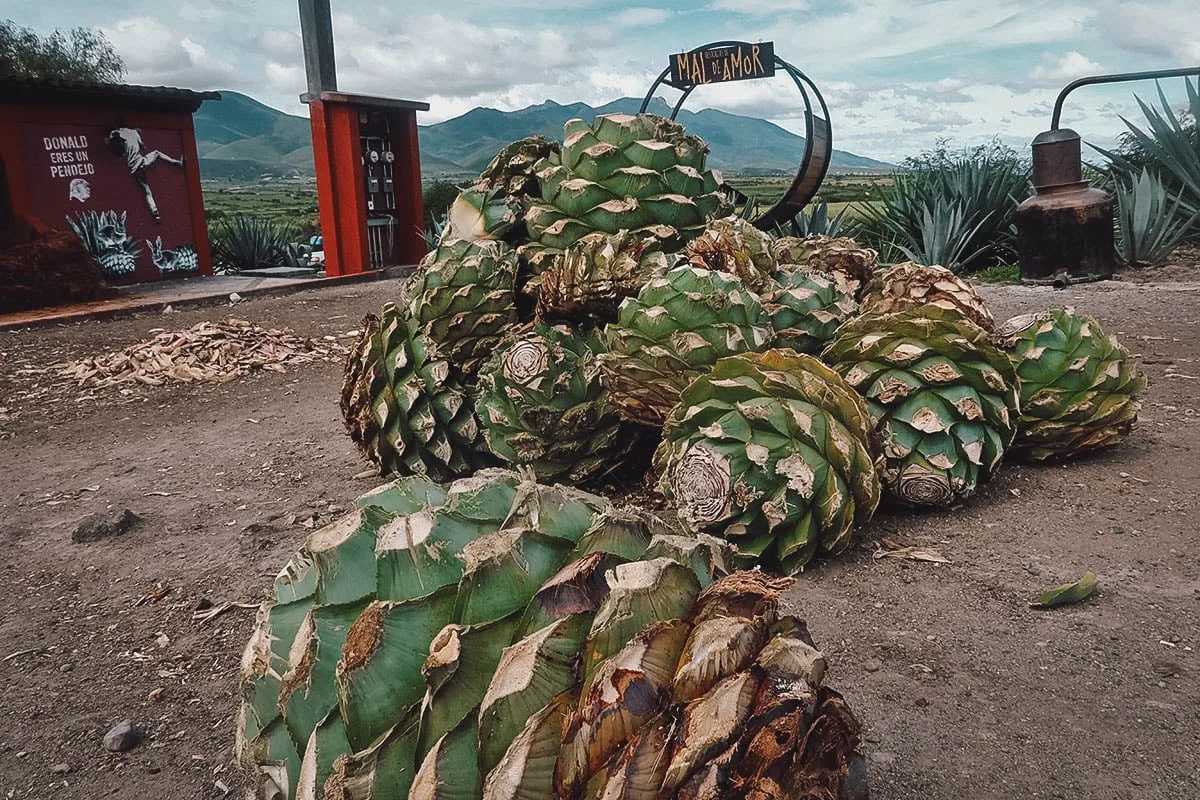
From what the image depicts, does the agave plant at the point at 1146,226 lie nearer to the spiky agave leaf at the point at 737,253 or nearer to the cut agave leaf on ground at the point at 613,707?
the spiky agave leaf at the point at 737,253

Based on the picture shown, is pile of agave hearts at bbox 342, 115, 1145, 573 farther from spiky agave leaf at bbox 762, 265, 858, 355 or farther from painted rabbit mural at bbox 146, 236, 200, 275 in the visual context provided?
painted rabbit mural at bbox 146, 236, 200, 275

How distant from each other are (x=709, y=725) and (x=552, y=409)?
Answer: 66.3 inches

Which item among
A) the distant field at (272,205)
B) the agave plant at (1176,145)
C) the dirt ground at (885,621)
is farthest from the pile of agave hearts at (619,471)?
the distant field at (272,205)

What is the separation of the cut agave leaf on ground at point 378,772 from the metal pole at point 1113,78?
750 cm

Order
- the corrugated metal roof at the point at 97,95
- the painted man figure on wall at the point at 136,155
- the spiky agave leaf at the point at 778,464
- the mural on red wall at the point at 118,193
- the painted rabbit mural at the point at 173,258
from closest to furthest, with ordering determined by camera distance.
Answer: the spiky agave leaf at the point at 778,464 < the corrugated metal roof at the point at 97,95 < the mural on red wall at the point at 118,193 < the painted man figure on wall at the point at 136,155 < the painted rabbit mural at the point at 173,258

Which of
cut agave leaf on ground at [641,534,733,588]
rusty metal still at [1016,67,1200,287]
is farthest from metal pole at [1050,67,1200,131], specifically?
cut agave leaf on ground at [641,534,733,588]

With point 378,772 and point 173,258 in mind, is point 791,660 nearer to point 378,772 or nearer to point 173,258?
point 378,772

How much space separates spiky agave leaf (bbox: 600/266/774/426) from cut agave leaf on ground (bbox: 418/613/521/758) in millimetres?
1413

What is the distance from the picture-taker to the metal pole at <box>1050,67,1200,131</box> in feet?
22.8

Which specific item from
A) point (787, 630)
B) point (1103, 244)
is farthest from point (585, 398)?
point (1103, 244)

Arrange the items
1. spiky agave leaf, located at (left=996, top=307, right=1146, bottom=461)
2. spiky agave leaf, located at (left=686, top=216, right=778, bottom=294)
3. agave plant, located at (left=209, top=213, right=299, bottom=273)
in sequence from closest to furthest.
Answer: spiky agave leaf, located at (left=686, top=216, right=778, bottom=294) < spiky agave leaf, located at (left=996, top=307, right=1146, bottom=461) < agave plant, located at (left=209, top=213, right=299, bottom=273)

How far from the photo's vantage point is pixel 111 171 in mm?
10891

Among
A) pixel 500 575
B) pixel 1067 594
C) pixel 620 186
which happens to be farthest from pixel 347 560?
pixel 620 186

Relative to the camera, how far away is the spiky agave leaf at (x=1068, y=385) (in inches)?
98.2
